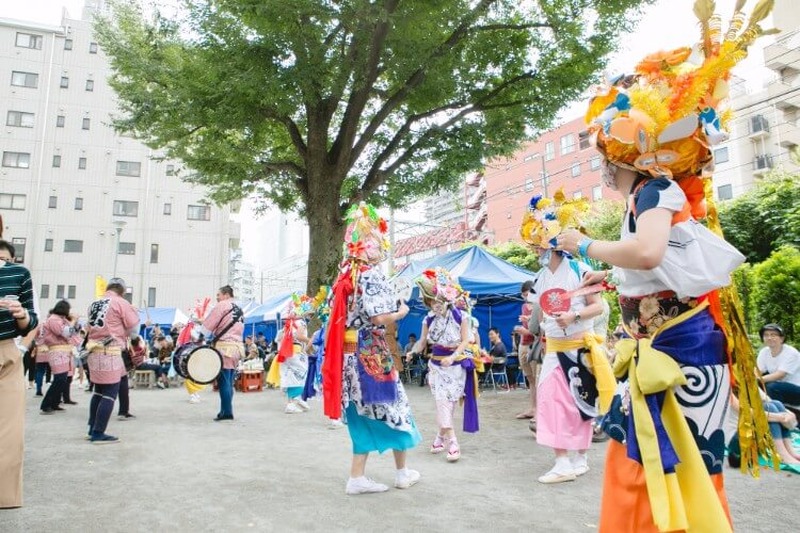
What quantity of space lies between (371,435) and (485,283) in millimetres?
8487

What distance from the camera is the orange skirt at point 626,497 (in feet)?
6.63

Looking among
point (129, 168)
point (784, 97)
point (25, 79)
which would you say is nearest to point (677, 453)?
point (784, 97)

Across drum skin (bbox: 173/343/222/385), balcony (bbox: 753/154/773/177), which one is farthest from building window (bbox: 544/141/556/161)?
drum skin (bbox: 173/343/222/385)

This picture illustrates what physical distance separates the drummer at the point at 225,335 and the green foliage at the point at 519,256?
16041 mm

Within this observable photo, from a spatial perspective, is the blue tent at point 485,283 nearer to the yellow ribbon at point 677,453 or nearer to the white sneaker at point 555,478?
the white sneaker at point 555,478

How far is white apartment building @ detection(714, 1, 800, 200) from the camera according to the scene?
29344 mm

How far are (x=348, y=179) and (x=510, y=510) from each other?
36.0ft

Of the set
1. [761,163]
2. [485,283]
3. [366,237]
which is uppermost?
[761,163]

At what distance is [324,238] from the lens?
10.8 meters

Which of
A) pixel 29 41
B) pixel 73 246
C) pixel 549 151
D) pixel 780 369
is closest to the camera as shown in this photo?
pixel 780 369

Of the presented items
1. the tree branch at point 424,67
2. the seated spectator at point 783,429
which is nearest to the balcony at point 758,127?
the tree branch at point 424,67

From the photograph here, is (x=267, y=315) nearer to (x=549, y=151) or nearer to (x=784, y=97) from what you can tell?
(x=784, y=97)

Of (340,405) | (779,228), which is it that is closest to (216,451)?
(340,405)

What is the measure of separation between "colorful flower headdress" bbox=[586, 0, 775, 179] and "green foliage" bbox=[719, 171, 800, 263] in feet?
48.8
